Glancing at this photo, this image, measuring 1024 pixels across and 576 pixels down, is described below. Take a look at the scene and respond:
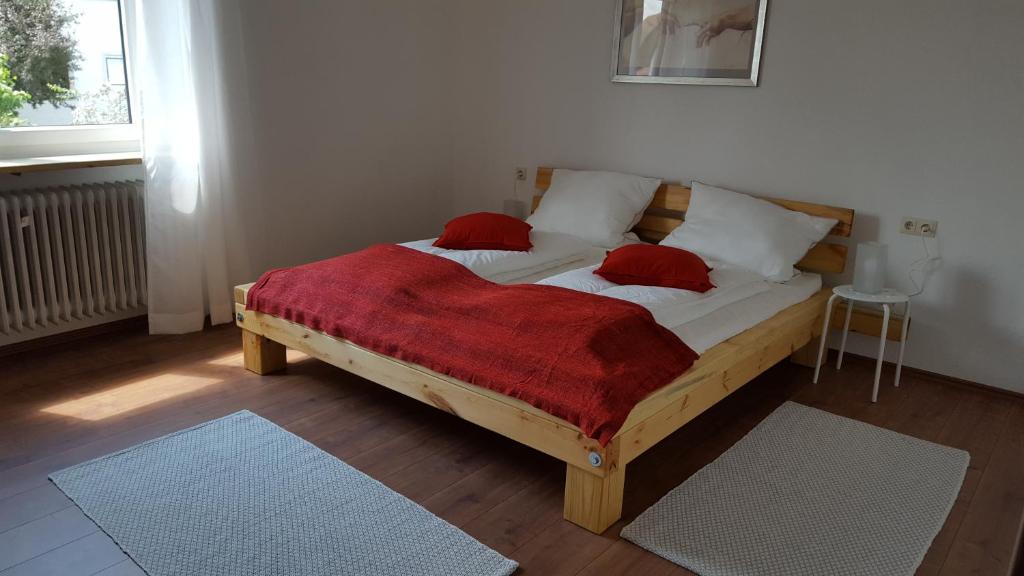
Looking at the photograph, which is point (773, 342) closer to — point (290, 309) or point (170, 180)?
point (290, 309)

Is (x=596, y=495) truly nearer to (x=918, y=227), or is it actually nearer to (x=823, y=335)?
(x=823, y=335)

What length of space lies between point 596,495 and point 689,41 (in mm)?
2563

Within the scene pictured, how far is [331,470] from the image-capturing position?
244 cm

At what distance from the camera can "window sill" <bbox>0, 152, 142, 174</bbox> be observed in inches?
120

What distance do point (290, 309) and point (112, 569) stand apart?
125cm

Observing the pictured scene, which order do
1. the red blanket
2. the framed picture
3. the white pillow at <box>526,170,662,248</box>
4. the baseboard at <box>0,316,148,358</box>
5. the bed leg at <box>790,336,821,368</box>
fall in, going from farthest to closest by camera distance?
1. the white pillow at <box>526,170,662,248</box>
2. the framed picture
3. the bed leg at <box>790,336,821,368</box>
4. the baseboard at <box>0,316,148,358</box>
5. the red blanket

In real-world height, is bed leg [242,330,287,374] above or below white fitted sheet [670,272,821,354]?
below

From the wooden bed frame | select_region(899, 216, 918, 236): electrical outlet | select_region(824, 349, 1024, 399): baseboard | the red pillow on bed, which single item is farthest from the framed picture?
select_region(824, 349, 1024, 399): baseboard

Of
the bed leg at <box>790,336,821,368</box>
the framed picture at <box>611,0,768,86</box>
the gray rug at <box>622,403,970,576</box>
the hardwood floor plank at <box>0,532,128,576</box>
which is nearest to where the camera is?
the hardwood floor plank at <box>0,532,128,576</box>

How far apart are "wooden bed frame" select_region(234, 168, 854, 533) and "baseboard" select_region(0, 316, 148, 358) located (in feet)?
2.78

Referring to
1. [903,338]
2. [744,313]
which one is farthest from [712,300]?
[903,338]

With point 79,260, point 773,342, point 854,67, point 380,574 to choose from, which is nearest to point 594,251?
point 773,342

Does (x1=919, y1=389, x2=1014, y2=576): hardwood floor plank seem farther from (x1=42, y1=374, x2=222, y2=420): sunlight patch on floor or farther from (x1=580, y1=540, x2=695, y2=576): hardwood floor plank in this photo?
(x1=42, y1=374, x2=222, y2=420): sunlight patch on floor

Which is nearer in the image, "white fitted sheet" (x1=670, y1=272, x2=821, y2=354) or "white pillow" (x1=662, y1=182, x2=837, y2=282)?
"white fitted sheet" (x1=670, y1=272, x2=821, y2=354)
